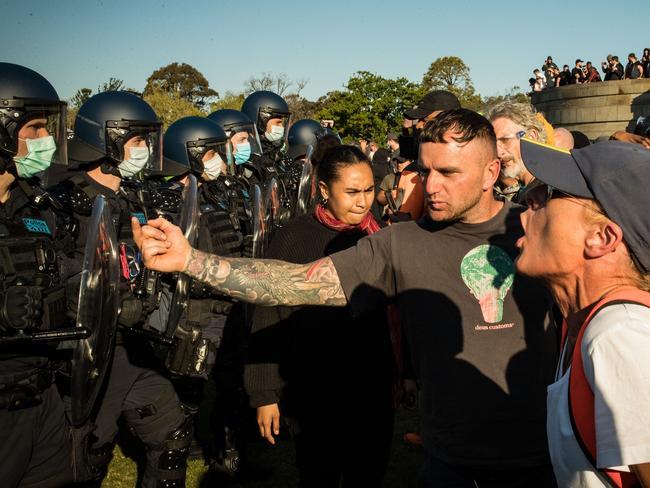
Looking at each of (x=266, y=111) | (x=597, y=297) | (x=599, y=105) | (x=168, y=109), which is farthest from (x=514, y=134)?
(x=599, y=105)

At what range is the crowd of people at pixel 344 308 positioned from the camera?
1523 millimetres

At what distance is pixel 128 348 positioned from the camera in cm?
418

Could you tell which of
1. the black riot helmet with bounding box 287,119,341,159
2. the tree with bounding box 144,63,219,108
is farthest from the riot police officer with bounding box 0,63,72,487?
the tree with bounding box 144,63,219,108

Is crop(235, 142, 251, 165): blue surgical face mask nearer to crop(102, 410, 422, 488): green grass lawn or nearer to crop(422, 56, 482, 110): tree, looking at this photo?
crop(102, 410, 422, 488): green grass lawn

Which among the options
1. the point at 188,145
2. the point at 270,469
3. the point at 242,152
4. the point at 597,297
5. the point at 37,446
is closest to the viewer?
the point at 597,297

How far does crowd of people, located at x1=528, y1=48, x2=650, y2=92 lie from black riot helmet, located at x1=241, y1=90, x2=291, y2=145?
19.5 metres

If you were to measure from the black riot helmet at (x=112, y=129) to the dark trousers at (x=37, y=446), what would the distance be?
185 centimetres

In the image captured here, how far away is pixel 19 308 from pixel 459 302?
183 cm

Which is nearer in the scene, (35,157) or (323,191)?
(35,157)

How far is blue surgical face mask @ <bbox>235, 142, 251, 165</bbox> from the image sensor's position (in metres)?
8.30

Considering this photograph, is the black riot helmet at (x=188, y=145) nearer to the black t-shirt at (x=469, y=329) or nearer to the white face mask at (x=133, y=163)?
the white face mask at (x=133, y=163)

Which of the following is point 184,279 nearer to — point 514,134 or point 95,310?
point 95,310

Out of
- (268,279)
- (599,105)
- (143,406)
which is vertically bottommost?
(143,406)

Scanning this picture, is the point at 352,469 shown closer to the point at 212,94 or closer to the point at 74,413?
the point at 74,413
